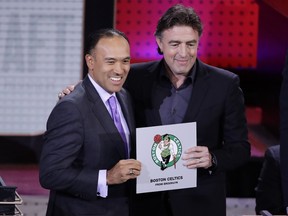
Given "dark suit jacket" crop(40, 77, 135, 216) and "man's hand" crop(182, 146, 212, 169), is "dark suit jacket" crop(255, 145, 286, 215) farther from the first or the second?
"dark suit jacket" crop(40, 77, 135, 216)

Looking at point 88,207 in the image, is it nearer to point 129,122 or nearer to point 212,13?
point 129,122

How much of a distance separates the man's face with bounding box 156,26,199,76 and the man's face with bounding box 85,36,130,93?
30cm

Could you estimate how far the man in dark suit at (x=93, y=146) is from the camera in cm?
235

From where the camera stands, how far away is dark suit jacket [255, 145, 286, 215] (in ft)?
10.9

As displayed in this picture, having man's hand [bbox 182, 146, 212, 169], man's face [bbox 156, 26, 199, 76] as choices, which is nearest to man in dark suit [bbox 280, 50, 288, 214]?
man's hand [bbox 182, 146, 212, 169]

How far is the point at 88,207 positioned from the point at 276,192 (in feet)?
4.07

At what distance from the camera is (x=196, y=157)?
101 inches

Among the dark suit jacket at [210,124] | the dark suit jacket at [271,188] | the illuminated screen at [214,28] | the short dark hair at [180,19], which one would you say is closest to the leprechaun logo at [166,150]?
the dark suit jacket at [210,124]

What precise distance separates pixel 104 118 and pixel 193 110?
49cm

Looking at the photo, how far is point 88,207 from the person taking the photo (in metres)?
2.44

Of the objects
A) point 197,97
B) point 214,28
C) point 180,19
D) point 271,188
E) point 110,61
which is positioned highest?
point 214,28

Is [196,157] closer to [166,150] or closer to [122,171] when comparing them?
[166,150]

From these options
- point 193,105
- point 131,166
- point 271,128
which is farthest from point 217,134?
point 271,128

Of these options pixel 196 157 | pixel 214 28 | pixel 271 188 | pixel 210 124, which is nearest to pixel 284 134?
pixel 196 157
